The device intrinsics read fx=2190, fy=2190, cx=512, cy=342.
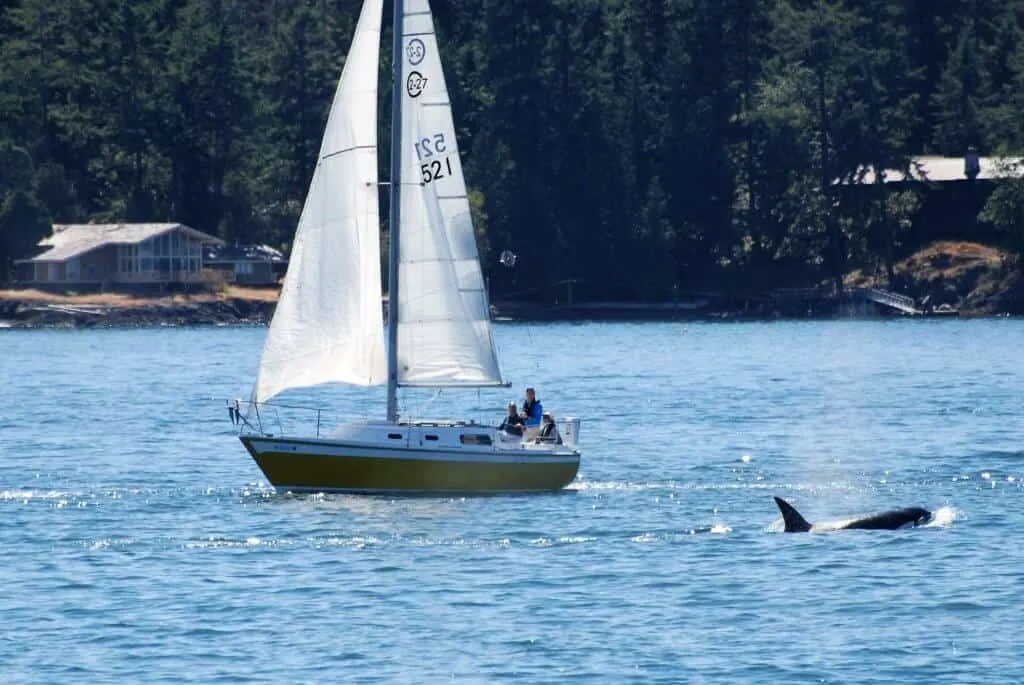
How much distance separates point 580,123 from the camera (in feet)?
566

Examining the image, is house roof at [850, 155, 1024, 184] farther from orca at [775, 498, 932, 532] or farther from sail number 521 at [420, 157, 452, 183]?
orca at [775, 498, 932, 532]

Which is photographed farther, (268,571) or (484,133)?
(484,133)

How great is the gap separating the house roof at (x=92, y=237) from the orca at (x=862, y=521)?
412 ft

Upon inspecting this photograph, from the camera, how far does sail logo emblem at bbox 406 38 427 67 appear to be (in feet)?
153

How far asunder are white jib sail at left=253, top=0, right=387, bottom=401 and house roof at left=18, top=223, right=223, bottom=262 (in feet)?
388

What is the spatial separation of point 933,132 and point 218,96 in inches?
2330

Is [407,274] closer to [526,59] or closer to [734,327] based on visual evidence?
[734,327]

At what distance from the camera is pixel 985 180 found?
542 feet

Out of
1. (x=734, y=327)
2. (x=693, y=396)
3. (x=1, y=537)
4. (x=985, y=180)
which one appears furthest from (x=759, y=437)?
(x=985, y=180)

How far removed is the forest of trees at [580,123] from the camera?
168125 millimetres

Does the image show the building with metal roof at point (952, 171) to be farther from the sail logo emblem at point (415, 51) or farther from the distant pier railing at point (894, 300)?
the sail logo emblem at point (415, 51)

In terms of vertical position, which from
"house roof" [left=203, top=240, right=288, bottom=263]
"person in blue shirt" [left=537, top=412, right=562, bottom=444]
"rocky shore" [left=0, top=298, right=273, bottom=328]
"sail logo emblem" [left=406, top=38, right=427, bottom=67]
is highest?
"sail logo emblem" [left=406, top=38, right=427, bottom=67]

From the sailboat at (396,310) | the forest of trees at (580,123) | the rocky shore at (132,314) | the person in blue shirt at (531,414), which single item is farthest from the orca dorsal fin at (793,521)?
Answer: the rocky shore at (132,314)

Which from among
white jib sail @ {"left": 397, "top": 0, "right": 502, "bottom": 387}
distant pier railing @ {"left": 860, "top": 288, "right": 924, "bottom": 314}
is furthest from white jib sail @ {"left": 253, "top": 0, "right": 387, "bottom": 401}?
distant pier railing @ {"left": 860, "top": 288, "right": 924, "bottom": 314}
